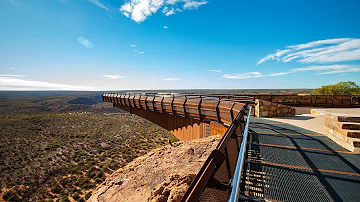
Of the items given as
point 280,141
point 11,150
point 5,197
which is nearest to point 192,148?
point 280,141

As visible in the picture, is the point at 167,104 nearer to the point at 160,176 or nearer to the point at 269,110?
the point at 160,176

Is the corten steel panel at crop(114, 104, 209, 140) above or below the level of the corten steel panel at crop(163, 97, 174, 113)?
below

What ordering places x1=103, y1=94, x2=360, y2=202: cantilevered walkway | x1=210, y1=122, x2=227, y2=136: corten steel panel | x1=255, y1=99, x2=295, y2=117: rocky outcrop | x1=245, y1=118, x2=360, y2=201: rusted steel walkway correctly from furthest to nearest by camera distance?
x1=255, y1=99, x2=295, y2=117: rocky outcrop < x1=210, y1=122, x2=227, y2=136: corten steel panel < x1=245, y1=118, x2=360, y2=201: rusted steel walkway < x1=103, y1=94, x2=360, y2=202: cantilevered walkway

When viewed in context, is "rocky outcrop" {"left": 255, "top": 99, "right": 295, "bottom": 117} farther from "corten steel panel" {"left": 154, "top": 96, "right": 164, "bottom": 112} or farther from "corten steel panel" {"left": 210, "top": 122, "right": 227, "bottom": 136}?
"corten steel panel" {"left": 154, "top": 96, "right": 164, "bottom": 112}

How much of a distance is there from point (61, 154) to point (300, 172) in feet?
135

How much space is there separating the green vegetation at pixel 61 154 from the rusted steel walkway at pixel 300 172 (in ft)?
82.6

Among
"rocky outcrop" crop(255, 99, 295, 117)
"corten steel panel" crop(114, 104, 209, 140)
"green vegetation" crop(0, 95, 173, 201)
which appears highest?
"rocky outcrop" crop(255, 99, 295, 117)

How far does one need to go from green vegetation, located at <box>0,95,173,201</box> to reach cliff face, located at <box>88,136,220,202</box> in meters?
17.9

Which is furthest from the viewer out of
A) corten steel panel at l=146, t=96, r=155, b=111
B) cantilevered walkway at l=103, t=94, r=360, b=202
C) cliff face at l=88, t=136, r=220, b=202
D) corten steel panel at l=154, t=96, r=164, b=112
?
corten steel panel at l=146, t=96, r=155, b=111

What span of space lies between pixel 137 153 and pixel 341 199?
37.6 m

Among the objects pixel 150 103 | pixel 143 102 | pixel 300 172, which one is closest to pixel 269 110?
pixel 150 103

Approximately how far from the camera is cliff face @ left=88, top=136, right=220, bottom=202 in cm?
621

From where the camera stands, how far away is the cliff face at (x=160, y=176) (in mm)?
6207

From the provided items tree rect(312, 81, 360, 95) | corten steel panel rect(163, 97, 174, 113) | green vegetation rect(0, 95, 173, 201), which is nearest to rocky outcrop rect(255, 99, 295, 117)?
corten steel panel rect(163, 97, 174, 113)
